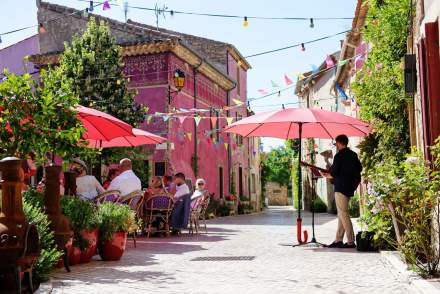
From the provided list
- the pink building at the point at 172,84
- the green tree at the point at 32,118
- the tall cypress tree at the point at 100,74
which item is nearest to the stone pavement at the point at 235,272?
the green tree at the point at 32,118

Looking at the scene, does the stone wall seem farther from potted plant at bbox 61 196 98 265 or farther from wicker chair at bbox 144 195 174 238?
potted plant at bbox 61 196 98 265

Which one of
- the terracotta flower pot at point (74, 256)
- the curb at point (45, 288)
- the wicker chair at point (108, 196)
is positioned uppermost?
the wicker chair at point (108, 196)

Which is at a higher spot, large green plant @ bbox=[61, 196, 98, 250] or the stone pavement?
large green plant @ bbox=[61, 196, 98, 250]

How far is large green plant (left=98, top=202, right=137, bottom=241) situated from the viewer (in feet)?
24.9

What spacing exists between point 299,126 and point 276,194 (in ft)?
208

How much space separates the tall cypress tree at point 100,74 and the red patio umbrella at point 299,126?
921cm

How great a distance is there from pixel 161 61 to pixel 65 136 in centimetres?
1711

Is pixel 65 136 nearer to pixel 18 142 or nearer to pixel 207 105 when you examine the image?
pixel 18 142

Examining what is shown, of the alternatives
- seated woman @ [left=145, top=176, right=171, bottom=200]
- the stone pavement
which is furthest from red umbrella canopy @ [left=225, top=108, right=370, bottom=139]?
seated woman @ [left=145, top=176, right=171, bottom=200]

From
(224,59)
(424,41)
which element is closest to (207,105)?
(224,59)

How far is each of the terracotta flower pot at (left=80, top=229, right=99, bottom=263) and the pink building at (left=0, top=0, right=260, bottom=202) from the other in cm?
1222

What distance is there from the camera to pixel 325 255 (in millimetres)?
8203

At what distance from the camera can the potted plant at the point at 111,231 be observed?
761 centimetres

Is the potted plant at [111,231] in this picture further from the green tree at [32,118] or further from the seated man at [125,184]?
the seated man at [125,184]
